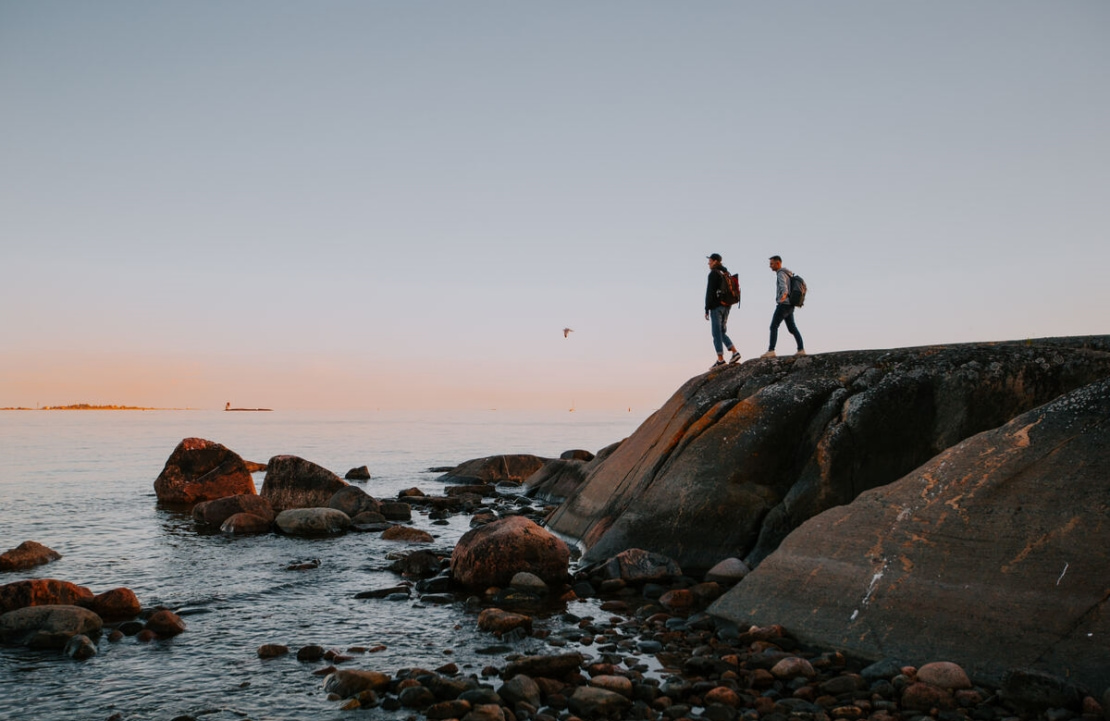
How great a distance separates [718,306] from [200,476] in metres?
19.4

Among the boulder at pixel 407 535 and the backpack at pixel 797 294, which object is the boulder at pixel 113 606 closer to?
the boulder at pixel 407 535

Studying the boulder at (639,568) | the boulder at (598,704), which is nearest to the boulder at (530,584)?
the boulder at (639,568)

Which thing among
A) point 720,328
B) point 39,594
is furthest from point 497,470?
point 39,594

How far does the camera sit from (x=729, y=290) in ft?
59.3

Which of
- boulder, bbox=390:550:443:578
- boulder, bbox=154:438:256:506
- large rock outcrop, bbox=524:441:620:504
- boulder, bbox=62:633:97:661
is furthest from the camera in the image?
large rock outcrop, bbox=524:441:620:504

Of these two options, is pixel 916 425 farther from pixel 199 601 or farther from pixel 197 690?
pixel 199 601

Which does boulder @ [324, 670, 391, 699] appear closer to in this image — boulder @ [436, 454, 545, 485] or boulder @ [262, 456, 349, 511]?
boulder @ [262, 456, 349, 511]

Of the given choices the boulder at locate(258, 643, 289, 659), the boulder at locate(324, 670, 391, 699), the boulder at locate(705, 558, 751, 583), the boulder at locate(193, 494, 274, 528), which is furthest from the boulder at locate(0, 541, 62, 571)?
the boulder at locate(705, 558, 751, 583)

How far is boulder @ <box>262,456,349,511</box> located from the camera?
22766 mm

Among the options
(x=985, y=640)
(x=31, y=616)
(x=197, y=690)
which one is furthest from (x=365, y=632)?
(x=985, y=640)

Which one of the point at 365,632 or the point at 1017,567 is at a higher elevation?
the point at 1017,567

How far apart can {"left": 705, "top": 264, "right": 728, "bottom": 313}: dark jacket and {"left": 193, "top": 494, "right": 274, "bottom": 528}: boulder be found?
1348 centimetres

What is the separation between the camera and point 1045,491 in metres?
8.56

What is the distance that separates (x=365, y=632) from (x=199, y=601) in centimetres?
375
